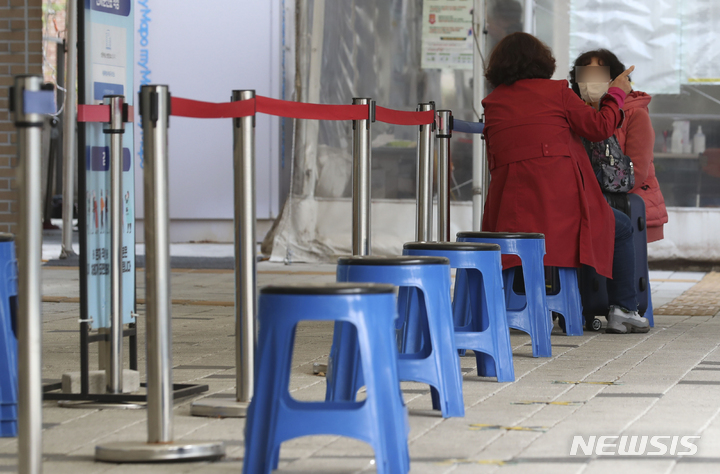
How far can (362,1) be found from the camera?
9.00 metres

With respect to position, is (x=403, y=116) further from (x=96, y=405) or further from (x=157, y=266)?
(x=157, y=266)

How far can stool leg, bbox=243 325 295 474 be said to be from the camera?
2246 millimetres

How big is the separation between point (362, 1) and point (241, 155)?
20.5ft

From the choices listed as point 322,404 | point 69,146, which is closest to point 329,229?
point 69,146

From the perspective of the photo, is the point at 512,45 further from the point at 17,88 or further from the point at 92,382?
the point at 17,88

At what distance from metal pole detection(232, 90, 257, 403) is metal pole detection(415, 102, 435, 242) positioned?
5.32 feet

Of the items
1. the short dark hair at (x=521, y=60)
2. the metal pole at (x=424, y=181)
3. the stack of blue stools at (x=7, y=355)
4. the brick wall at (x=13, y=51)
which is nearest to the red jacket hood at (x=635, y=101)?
the short dark hair at (x=521, y=60)

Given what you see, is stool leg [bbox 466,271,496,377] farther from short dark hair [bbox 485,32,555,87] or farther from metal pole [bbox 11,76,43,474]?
metal pole [bbox 11,76,43,474]

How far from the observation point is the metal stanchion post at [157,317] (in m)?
2.46

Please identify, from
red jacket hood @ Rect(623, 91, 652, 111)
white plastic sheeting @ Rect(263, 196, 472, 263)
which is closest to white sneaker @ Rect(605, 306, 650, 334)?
red jacket hood @ Rect(623, 91, 652, 111)

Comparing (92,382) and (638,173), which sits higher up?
(638,173)

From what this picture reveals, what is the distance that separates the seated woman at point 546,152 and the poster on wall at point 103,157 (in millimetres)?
1952

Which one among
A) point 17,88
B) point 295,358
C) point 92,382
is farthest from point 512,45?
point 17,88

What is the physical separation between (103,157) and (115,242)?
297 mm
